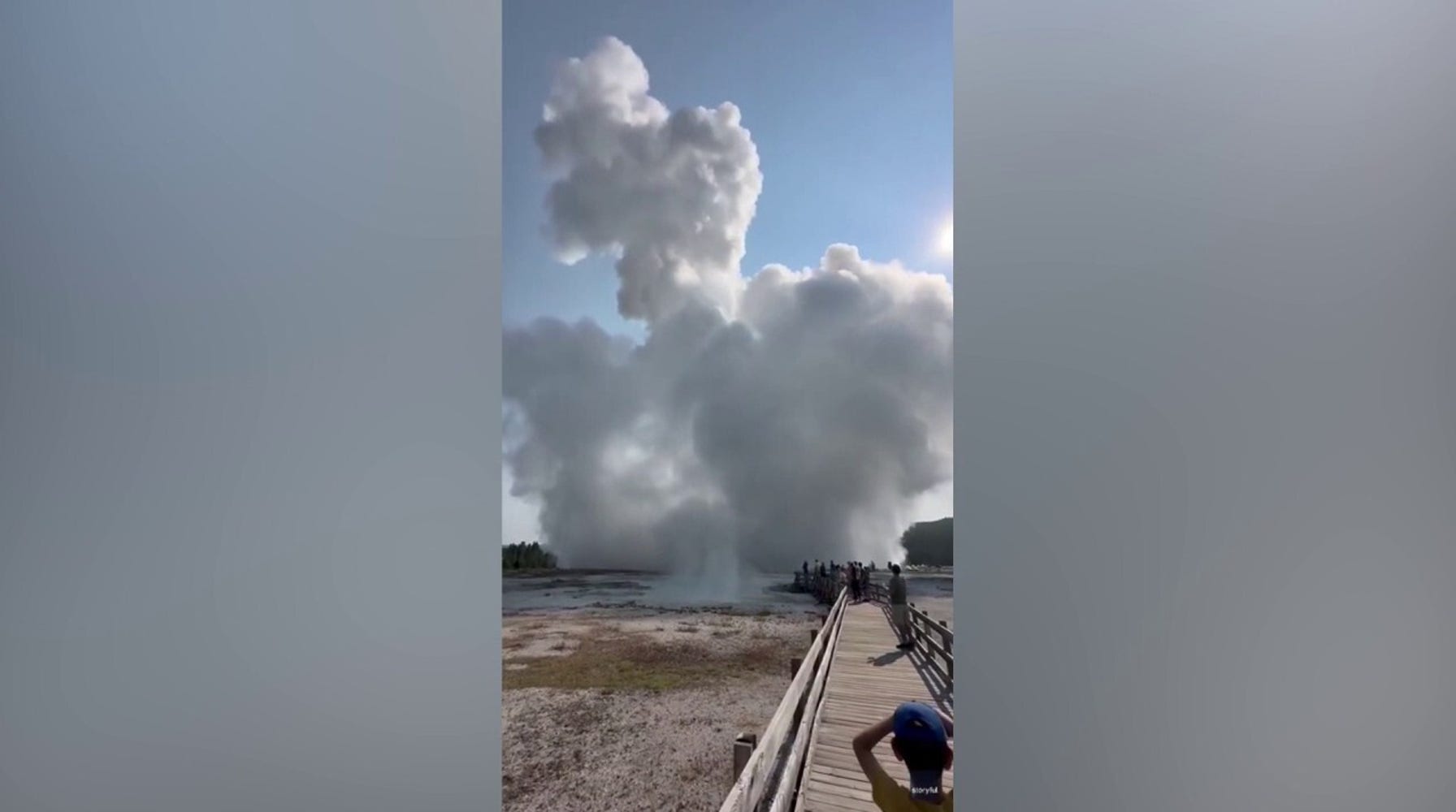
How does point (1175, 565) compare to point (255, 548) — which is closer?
point (1175, 565)

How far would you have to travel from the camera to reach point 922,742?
1.04 meters

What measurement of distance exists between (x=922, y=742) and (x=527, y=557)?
7142 millimetres

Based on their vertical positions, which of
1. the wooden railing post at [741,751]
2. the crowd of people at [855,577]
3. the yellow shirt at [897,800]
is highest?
the yellow shirt at [897,800]

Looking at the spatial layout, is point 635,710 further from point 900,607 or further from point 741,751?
point 741,751

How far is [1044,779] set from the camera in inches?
28.6

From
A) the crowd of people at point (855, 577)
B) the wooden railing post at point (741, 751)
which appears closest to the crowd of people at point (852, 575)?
the crowd of people at point (855, 577)

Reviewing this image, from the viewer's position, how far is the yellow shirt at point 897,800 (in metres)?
1.07

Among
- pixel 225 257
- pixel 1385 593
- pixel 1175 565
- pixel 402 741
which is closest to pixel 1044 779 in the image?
pixel 1175 565

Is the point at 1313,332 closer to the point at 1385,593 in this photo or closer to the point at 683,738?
the point at 1385,593

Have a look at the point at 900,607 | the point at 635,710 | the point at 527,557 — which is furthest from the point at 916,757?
the point at 635,710

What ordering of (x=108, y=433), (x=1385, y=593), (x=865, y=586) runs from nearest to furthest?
(x=1385, y=593) → (x=108, y=433) → (x=865, y=586)

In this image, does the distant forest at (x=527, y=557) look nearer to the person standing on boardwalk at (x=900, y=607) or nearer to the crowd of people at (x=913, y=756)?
the person standing on boardwalk at (x=900, y=607)

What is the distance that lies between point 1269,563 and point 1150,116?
53 centimetres

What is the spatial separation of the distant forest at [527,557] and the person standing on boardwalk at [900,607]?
386cm
